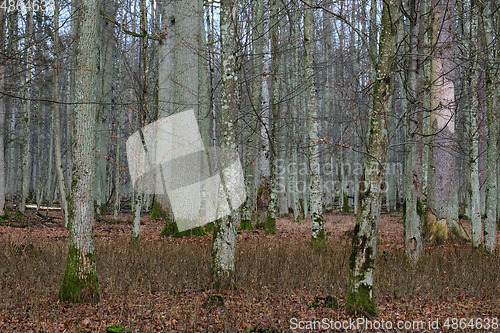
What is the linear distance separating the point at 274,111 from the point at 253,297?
730 centimetres

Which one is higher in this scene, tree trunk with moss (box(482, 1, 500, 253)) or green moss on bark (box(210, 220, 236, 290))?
tree trunk with moss (box(482, 1, 500, 253))

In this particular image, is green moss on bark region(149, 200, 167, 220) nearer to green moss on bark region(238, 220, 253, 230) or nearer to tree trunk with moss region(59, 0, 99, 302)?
green moss on bark region(238, 220, 253, 230)

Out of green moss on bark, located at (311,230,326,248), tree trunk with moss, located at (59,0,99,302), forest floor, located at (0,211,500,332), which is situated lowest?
forest floor, located at (0,211,500,332)

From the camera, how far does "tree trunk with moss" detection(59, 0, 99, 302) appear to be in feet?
17.2

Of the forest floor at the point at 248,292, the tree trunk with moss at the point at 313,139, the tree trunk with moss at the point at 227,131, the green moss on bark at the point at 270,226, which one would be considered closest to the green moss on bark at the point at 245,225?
the green moss on bark at the point at 270,226

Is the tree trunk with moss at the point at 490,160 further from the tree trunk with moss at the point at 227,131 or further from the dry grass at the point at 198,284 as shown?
the tree trunk with moss at the point at 227,131

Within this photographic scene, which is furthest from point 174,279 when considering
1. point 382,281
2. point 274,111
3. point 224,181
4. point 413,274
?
point 274,111

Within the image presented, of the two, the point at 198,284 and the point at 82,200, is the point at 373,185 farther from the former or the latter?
the point at 82,200

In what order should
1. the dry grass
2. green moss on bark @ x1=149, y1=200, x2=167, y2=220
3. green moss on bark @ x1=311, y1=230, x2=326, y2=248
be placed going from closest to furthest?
1. the dry grass
2. green moss on bark @ x1=311, y1=230, x2=326, y2=248
3. green moss on bark @ x1=149, y1=200, x2=167, y2=220

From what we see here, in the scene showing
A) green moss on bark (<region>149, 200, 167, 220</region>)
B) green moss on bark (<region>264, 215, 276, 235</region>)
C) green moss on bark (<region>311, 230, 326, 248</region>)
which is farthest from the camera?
green moss on bark (<region>149, 200, 167, 220</region>)

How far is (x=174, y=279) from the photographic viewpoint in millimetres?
6344

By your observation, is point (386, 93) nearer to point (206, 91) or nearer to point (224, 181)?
point (224, 181)

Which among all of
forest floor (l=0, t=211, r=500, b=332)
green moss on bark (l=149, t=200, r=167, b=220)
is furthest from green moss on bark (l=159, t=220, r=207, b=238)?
green moss on bark (l=149, t=200, r=167, b=220)

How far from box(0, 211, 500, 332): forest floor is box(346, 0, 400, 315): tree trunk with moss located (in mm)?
280
